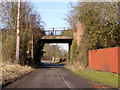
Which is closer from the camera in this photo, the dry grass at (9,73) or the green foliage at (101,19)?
the dry grass at (9,73)

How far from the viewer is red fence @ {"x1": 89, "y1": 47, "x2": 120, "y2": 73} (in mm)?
17031

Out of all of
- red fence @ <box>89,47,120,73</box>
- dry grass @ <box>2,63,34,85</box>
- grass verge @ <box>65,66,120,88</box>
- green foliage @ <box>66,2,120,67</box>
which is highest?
green foliage @ <box>66,2,120,67</box>

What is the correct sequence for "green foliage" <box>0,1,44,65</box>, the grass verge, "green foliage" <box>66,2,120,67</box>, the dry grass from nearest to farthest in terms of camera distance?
the grass verge < the dry grass < "green foliage" <box>66,2,120,67</box> < "green foliage" <box>0,1,44,65</box>

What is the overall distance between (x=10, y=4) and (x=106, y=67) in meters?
20.9

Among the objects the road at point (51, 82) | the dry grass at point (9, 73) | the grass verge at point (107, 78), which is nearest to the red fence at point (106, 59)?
the grass verge at point (107, 78)

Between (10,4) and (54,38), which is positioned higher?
(10,4)

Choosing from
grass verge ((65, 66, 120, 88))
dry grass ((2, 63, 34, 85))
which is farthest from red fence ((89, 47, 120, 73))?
dry grass ((2, 63, 34, 85))

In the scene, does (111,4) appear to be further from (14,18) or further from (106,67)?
(14,18)

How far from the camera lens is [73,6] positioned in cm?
2139

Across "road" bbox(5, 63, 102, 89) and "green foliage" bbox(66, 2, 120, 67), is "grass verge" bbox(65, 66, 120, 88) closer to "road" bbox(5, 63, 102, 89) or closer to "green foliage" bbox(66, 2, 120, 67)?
"road" bbox(5, 63, 102, 89)

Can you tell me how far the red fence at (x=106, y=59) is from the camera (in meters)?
17.0

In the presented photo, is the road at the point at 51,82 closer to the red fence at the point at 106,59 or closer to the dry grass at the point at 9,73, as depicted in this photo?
the dry grass at the point at 9,73

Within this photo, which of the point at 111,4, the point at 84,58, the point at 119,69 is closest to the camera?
the point at 119,69

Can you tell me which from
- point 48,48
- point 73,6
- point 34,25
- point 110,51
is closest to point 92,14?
point 73,6
